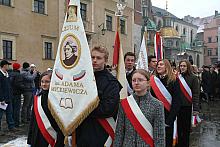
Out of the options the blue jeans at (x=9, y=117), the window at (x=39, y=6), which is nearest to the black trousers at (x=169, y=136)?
the blue jeans at (x=9, y=117)

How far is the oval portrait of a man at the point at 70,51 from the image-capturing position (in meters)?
3.90

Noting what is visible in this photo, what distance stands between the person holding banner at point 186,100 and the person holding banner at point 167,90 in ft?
3.38

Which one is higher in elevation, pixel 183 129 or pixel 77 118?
pixel 77 118

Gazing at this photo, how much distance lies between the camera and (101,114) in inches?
145

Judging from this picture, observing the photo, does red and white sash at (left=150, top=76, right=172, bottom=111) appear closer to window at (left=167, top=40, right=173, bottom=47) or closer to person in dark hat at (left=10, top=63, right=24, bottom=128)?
person in dark hat at (left=10, top=63, right=24, bottom=128)

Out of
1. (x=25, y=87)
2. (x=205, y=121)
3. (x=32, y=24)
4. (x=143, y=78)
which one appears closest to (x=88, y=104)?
(x=143, y=78)

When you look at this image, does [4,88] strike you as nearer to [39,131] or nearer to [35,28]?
[39,131]

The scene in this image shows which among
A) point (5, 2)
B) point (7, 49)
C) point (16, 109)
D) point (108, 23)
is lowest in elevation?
point (16, 109)

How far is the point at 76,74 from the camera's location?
386 cm

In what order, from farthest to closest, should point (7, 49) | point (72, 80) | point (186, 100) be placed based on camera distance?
point (7, 49), point (186, 100), point (72, 80)

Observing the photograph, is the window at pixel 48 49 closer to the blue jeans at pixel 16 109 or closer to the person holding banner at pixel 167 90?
the blue jeans at pixel 16 109

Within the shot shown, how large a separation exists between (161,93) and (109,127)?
6.35ft

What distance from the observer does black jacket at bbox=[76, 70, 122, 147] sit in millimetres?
3668

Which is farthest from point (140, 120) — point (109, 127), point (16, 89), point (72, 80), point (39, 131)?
point (16, 89)
